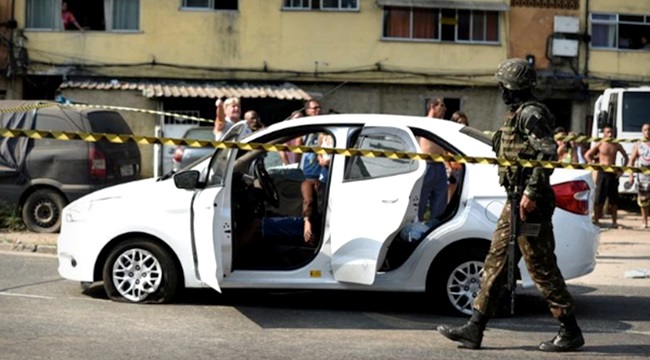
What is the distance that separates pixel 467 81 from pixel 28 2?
11.0m

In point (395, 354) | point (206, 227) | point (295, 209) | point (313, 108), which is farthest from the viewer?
point (313, 108)

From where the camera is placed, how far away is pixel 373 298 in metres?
10.8

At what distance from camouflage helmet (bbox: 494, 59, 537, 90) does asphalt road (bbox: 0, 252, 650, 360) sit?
182 cm

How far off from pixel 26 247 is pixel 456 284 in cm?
631

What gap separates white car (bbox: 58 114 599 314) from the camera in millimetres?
9453

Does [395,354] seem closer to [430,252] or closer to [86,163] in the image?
[430,252]

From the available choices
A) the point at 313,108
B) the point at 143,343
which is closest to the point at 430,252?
the point at 143,343

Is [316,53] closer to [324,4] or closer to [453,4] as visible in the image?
[324,4]

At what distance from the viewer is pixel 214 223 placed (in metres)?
9.48

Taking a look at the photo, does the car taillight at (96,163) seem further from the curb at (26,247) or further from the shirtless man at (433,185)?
the shirtless man at (433,185)

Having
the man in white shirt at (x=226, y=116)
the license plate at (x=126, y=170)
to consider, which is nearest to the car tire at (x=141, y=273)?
the man in white shirt at (x=226, y=116)

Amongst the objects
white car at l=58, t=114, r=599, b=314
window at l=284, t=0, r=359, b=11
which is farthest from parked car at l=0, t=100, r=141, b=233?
window at l=284, t=0, r=359, b=11

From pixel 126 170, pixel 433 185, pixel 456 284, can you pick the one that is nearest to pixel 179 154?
pixel 126 170

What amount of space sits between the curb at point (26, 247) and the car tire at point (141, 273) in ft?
13.9
